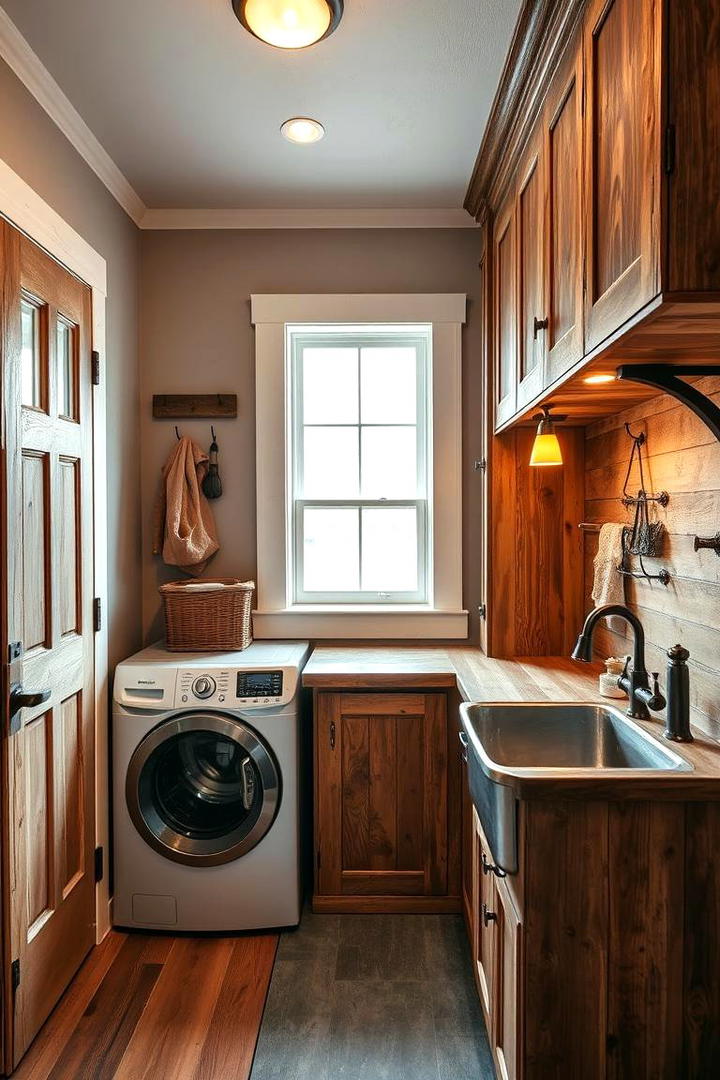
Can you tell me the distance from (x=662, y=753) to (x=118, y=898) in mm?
1949

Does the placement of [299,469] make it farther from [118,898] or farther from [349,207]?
[118,898]

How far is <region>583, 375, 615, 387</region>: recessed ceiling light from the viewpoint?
64.4 inches

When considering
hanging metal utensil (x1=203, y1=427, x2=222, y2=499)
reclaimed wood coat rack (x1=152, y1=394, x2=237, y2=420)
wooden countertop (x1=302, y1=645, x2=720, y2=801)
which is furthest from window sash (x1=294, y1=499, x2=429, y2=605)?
reclaimed wood coat rack (x1=152, y1=394, x2=237, y2=420)

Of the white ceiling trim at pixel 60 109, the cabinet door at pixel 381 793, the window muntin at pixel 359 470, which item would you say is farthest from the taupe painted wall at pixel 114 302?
the cabinet door at pixel 381 793

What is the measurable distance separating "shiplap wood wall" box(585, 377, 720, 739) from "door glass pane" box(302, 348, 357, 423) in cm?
121

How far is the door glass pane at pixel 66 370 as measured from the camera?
212cm

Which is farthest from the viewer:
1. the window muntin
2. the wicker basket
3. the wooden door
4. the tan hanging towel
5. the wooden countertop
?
the window muntin

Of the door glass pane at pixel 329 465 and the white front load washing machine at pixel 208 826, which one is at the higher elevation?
the door glass pane at pixel 329 465

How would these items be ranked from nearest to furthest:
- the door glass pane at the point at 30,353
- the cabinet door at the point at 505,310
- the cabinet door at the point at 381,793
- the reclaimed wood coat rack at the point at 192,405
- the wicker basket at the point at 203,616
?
the door glass pane at the point at 30,353 → the cabinet door at the point at 505,310 → the cabinet door at the point at 381,793 → the wicker basket at the point at 203,616 → the reclaimed wood coat rack at the point at 192,405

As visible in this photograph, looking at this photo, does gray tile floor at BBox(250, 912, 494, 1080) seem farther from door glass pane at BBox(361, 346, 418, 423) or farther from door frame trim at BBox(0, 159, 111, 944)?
door glass pane at BBox(361, 346, 418, 423)

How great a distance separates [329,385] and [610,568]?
1495 millimetres

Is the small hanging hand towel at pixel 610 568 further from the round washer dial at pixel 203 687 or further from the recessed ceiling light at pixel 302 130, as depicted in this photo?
the recessed ceiling light at pixel 302 130

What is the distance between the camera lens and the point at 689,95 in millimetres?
1032

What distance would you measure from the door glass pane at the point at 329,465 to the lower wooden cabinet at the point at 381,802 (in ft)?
3.18
